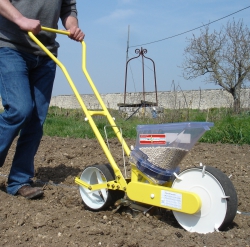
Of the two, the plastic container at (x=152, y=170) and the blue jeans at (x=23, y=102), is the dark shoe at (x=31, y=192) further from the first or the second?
the plastic container at (x=152, y=170)

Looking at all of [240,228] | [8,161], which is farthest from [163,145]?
[8,161]

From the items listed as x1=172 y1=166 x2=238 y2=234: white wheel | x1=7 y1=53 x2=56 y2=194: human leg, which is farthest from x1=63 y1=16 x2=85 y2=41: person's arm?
x1=172 y1=166 x2=238 y2=234: white wheel

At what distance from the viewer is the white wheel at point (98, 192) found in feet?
10.4

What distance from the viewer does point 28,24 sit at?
335 centimetres

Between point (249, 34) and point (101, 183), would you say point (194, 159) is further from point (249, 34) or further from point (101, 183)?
point (249, 34)

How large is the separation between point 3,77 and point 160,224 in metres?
1.59

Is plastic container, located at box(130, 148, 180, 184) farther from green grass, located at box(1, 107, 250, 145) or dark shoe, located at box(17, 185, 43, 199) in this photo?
green grass, located at box(1, 107, 250, 145)

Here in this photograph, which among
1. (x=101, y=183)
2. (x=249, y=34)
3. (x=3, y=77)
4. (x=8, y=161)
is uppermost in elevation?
(x=249, y=34)

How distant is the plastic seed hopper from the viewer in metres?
2.61

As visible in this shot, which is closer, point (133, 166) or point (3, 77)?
point (133, 166)

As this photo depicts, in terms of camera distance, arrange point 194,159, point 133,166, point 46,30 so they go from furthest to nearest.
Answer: point 194,159, point 46,30, point 133,166

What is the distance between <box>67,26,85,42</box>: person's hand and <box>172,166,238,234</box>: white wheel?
1604 millimetres

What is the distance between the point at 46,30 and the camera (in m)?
3.53

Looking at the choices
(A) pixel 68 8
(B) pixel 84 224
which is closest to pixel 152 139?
(B) pixel 84 224
